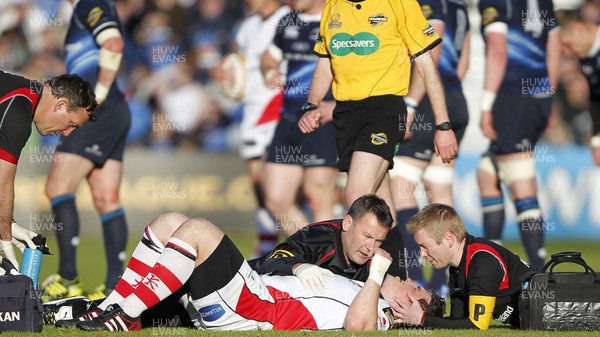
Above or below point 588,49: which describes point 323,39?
above

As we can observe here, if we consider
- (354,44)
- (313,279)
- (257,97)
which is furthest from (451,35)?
(313,279)

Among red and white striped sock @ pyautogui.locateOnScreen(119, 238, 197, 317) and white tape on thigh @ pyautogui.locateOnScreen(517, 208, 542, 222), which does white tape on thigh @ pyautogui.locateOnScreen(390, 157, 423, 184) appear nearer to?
white tape on thigh @ pyautogui.locateOnScreen(517, 208, 542, 222)

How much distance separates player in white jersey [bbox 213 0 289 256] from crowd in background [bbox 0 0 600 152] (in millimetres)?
2797

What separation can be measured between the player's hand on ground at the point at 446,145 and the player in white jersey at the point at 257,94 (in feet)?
16.2

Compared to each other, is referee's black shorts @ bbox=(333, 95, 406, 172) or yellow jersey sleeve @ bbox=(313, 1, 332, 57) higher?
yellow jersey sleeve @ bbox=(313, 1, 332, 57)

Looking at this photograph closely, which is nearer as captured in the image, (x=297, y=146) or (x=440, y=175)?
(x=440, y=175)

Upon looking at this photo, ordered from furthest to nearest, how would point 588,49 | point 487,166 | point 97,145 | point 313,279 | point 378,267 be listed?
point 588,49, point 487,166, point 97,145, point 313,279, point 378,267

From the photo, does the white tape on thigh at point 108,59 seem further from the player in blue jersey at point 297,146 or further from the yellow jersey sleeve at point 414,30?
the yellow jersey sleeve at point 414,30

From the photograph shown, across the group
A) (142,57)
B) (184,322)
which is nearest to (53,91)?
(184,322)

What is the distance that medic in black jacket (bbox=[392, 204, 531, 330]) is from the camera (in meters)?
6.80

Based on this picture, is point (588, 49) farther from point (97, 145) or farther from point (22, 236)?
point (22, 236)

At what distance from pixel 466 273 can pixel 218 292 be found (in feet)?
5.10

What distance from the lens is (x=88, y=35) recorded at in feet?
36.2

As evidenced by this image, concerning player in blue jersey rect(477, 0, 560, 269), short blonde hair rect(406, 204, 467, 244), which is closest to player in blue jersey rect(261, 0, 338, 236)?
player in blue jersey rect(477, 0, 560, 269)
